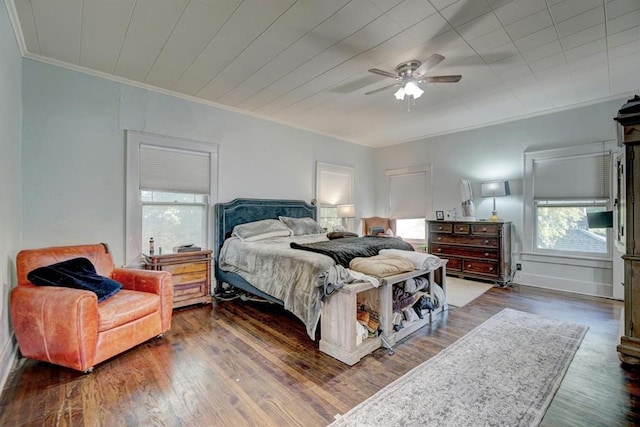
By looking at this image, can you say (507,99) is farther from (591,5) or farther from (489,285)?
(489,285)

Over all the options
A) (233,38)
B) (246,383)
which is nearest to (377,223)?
(233,38)

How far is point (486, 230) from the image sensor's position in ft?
15.2

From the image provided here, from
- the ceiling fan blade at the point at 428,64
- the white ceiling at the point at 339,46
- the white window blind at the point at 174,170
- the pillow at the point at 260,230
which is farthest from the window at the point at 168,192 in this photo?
the ceiling fan blade at the point at 428,64

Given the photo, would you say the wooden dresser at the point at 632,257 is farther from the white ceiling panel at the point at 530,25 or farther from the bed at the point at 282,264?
the bed at the point at 282,264

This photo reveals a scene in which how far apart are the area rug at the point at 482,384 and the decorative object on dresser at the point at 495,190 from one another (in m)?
2.36

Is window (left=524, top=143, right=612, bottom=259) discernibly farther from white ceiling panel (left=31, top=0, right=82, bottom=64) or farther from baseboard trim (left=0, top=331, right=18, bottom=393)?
baseboard trim (left=0, top=331, right=18, bottom=393)

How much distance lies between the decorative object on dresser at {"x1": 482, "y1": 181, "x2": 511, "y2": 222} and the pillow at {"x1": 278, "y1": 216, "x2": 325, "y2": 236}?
9.80ft

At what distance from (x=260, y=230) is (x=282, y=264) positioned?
129 cm

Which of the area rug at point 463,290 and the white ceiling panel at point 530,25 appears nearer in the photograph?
the white ceiling panel at point 530,25

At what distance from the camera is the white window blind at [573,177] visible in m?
4.05

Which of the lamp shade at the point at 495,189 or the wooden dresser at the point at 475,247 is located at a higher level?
the lamp shade at the point at 495,189

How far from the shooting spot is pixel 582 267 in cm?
420

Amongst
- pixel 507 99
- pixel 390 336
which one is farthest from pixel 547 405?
pixel 507 99

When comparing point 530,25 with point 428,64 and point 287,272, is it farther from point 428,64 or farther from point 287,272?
point 287,272
